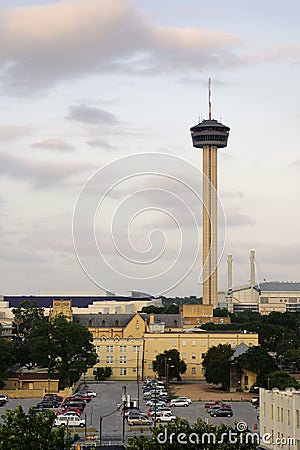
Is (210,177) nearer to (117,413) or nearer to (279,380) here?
(279,380)

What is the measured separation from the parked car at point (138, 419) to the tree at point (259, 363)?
17268mm

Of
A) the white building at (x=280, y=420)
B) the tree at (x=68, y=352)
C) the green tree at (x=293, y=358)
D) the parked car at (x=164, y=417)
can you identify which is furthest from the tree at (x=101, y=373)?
the white building at (x=280, y=420)

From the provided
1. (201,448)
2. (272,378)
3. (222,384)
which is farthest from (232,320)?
(201,448)

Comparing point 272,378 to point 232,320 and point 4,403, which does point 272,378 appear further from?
point 232,320

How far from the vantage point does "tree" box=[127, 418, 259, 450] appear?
24391mm

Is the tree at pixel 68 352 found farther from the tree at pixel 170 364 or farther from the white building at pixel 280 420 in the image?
the white building at pixel 280 420

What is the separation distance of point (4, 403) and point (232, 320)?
221ft

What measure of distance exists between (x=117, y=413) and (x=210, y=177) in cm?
10244

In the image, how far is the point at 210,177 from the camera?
14638 cm

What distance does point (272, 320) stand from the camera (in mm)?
110562

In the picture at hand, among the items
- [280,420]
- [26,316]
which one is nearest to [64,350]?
[280,420]

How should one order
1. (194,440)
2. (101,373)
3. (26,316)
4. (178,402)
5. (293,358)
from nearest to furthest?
(194,440), (178,402), (293,358), (101,373), (26,316)

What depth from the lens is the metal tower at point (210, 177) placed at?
471 feet

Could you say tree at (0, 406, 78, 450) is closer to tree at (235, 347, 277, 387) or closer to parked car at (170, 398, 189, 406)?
parked car at (170, 398, 189, 406)
